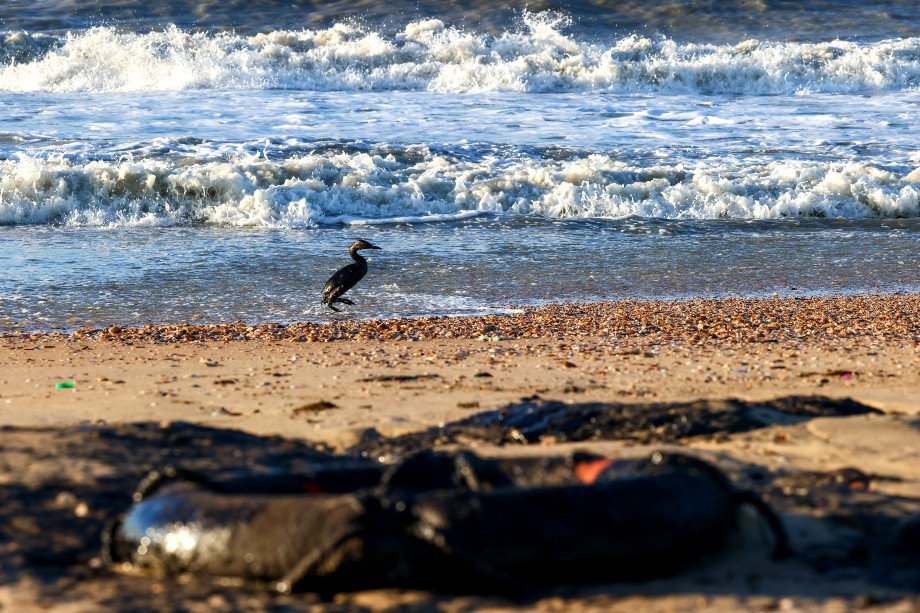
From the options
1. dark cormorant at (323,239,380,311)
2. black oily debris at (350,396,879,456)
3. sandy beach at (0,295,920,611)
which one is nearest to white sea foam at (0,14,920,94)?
dark cormorant at (323,239,380,311)

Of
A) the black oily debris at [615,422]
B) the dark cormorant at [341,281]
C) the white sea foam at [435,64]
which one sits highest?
the white sea foam at [435,64]

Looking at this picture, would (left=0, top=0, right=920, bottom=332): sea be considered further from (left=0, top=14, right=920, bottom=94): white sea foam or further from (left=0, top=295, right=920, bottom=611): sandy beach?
(left=0, top=295, right=920, bottom=611): sandy beach

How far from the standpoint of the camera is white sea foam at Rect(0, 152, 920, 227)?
1221 centimetres

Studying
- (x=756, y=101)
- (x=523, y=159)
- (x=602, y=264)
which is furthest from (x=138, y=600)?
(x=756, y=101)

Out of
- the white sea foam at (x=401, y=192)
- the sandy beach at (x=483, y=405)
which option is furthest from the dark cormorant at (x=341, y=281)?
the white sea foam at (x=401, y=192)

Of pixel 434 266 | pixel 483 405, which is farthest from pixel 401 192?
pixel 483 405

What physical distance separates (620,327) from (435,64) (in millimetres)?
16968

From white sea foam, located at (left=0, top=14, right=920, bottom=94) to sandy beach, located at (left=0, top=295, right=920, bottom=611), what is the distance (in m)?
14.8

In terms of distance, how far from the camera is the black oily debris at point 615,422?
412cm

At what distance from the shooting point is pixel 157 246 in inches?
418

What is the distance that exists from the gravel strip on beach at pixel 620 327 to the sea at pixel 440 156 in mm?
496

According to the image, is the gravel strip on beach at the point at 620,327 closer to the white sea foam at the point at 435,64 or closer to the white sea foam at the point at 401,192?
the white sea foam at the point at 401,192

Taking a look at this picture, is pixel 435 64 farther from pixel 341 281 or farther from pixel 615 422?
pixel 615 422

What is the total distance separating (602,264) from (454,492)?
738 centimetres
